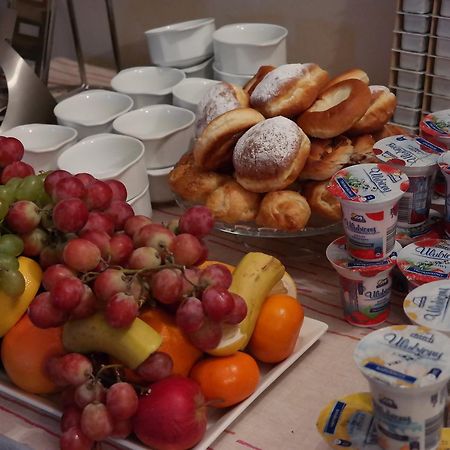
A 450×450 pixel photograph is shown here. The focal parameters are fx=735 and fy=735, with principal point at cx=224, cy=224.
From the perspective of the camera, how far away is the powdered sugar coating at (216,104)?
0.93 m

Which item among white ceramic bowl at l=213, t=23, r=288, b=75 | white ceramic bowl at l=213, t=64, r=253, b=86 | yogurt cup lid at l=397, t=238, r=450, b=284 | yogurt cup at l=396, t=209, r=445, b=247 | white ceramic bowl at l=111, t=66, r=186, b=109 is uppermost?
white ceramic bowl at l=213, t=23, r=288, b=75

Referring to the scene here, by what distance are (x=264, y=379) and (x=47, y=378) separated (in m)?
0.20

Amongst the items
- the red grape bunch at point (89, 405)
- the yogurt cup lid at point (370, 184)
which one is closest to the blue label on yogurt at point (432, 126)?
the yogurt cup lid at point (370, 184)

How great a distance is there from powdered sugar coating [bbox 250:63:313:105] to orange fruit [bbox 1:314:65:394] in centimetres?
40

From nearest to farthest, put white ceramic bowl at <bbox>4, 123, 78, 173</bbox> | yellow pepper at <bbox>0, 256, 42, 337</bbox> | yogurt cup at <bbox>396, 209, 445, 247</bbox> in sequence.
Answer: yellow pepper at <bbox>0, 256, 42, 337</bbox> < yogurt cup at <bbox>396, 209, 445, 247</bbox> < white ceramic bowl at <bbox>4, 123, 78, 173</bbox>

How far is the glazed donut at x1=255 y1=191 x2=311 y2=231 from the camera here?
83 cm

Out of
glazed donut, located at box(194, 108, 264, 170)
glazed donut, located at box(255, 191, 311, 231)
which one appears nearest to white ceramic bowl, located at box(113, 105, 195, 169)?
glazed donut, located at box(194, 108, 264, 170)

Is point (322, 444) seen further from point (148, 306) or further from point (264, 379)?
point (148, 306)

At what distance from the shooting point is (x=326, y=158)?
2.83 feet

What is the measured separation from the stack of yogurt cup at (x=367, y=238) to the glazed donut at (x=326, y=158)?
0.10 m

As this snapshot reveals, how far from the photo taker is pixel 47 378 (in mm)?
666

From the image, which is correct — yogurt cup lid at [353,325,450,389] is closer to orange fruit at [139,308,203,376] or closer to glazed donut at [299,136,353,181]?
orange fruit at [139,308,203,376]

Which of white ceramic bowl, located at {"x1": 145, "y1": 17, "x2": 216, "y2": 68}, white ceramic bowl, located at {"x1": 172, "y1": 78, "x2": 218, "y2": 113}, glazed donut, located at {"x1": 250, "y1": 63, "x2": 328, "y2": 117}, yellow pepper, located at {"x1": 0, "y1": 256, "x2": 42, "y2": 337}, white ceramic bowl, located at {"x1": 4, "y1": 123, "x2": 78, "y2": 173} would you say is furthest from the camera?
white ceramic bowl, located at {"x1": 145, "y1": 17, "x2": 216, "y2": 68}

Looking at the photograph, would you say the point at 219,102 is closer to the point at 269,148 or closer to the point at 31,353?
the point at 269,148
